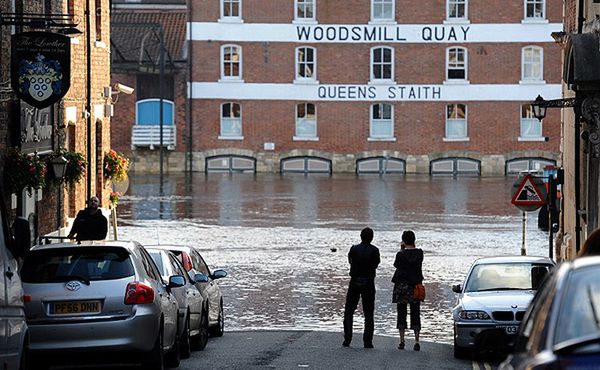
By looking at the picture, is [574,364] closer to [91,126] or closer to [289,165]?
[91,126]

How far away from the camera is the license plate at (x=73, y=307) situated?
47.0 feet

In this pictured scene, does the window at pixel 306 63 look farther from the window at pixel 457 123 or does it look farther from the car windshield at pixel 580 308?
the car windshield at pixel 580 308

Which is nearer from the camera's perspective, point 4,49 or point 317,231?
point 4,49

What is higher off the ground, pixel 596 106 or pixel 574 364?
pixel 596 106

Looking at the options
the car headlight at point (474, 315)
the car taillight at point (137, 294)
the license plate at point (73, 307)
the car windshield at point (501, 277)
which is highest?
the car taillight at point (137, 294)

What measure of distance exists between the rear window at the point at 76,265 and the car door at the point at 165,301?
50cm

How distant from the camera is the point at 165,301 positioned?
1556cm

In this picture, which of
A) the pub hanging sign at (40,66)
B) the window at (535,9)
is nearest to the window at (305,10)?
the window at (535,9)

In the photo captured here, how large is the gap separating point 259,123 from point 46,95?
157ft

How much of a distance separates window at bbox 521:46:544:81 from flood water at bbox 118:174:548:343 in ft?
18.4

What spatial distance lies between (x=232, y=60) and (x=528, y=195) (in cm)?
4221

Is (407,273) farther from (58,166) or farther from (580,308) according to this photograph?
(580,308)

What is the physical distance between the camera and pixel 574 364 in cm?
627

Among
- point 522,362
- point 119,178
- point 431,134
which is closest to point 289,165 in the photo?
point 431,134
